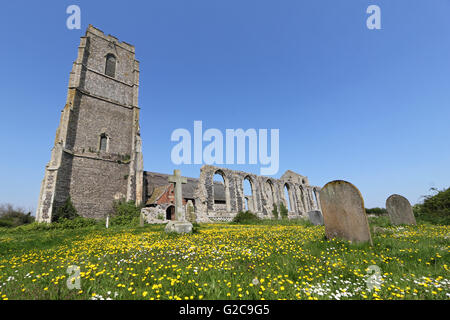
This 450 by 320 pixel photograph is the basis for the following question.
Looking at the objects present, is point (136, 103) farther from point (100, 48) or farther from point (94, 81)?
point (100, 48)

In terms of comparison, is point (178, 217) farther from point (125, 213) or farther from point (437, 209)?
point (437, 209)

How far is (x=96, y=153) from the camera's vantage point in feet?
65.6

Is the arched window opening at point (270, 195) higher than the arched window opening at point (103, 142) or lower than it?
lower

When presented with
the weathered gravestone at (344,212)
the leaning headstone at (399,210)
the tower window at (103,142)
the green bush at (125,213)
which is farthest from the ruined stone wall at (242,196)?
the weathered gravestone at (344,212)

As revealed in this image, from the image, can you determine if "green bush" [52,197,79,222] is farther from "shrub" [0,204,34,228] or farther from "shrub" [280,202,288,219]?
"shrub" [280,202,288,219]

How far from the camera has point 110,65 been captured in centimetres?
2459

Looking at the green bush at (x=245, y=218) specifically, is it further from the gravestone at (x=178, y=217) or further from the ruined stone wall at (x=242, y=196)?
the gravestone at (x=178, y=217)

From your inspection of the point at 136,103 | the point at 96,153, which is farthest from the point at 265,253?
the point at 136,103

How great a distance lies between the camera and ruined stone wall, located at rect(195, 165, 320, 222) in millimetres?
18975

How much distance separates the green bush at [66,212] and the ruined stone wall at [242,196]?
10624 mm

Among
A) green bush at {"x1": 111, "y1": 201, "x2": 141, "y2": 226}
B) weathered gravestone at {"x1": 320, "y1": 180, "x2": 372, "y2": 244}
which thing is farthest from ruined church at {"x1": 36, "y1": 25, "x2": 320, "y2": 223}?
weathered gravestone at {"x1": 320, "y1": 180, "x2": 372, "y2": 244}

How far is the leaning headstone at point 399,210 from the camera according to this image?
9.16 m

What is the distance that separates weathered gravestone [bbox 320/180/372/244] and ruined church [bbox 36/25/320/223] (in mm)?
11055

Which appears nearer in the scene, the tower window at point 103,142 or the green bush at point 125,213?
the green bush at point 125,213
